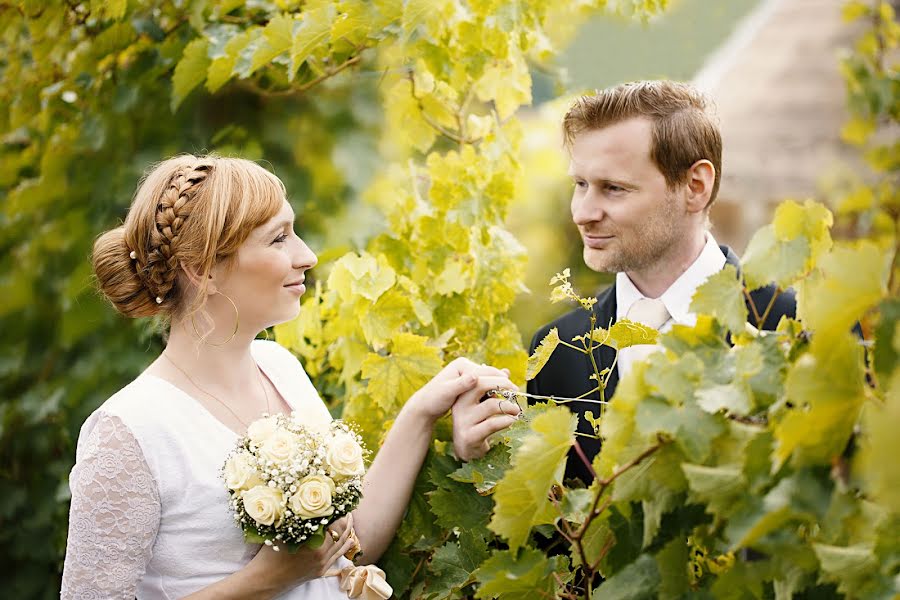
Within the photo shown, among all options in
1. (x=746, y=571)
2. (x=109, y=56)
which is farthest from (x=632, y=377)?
(x=109, y=56)

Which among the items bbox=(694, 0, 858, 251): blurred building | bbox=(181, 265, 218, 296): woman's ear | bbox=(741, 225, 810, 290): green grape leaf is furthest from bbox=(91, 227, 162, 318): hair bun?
bbox=(694, 0, 858, 251): blurred building

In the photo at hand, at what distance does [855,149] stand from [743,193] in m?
0.85

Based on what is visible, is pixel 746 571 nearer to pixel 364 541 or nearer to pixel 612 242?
pixel 364 541

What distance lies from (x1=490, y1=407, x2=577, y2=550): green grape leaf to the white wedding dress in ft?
1.99

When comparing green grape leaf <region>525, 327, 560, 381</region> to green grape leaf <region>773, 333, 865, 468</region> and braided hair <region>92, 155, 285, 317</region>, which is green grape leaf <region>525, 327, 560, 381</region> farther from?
green grape leaf <region>773, 333, 865, 468</region>

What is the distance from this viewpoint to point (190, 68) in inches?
96.3

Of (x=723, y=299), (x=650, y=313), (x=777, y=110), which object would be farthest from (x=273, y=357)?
(x=777, y=110)

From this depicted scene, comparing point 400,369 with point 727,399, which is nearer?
point 727,399

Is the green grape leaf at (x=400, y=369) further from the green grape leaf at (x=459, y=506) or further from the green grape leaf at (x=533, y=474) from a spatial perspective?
the green grape leaf at (x=533, y=474)

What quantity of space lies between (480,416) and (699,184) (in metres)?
0.84

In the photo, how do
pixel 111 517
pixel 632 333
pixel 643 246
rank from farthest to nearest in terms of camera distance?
pixel 643 246, pixel 111 517, pixel 632 333

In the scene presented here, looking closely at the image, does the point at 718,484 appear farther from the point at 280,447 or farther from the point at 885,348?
the point at 280,447

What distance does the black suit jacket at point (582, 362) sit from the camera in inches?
79.6

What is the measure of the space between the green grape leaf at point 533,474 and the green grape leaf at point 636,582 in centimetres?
12
